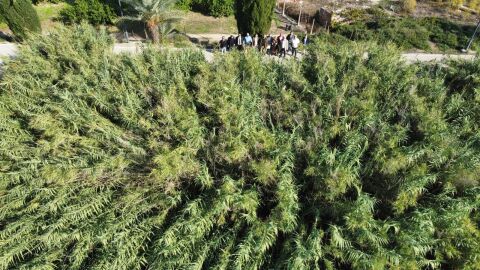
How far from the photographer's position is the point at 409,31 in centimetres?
1392

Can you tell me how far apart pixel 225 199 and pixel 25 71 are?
6.44 m

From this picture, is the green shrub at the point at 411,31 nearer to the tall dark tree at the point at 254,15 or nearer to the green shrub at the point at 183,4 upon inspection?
the tall dark tree at the point at 254,15

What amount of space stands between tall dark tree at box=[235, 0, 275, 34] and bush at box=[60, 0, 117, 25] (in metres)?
7.36

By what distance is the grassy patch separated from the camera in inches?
629

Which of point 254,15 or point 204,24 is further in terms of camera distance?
point 204,24

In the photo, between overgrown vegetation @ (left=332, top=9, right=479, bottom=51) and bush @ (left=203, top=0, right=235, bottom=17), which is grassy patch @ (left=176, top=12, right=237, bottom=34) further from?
overgrown vegetation @ (left=332, top=9, right=479, bottom=51)

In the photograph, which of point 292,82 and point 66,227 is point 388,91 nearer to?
point 292,82

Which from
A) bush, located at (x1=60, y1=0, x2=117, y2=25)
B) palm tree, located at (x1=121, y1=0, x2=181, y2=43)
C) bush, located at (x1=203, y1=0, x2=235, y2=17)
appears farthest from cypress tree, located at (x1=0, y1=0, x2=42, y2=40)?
bush, located at (x1=203, y1=0, x2=235, y2=17)

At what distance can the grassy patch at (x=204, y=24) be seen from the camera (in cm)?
1599

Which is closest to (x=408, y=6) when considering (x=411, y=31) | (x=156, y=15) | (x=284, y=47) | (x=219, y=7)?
(x=411, y=31)

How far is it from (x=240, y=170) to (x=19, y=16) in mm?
12894

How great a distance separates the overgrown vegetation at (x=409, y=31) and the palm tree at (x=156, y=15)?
7604 mm

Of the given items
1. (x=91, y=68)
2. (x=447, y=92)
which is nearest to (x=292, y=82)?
(x=447, y=92)

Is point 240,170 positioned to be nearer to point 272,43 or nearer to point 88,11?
point 272,43
